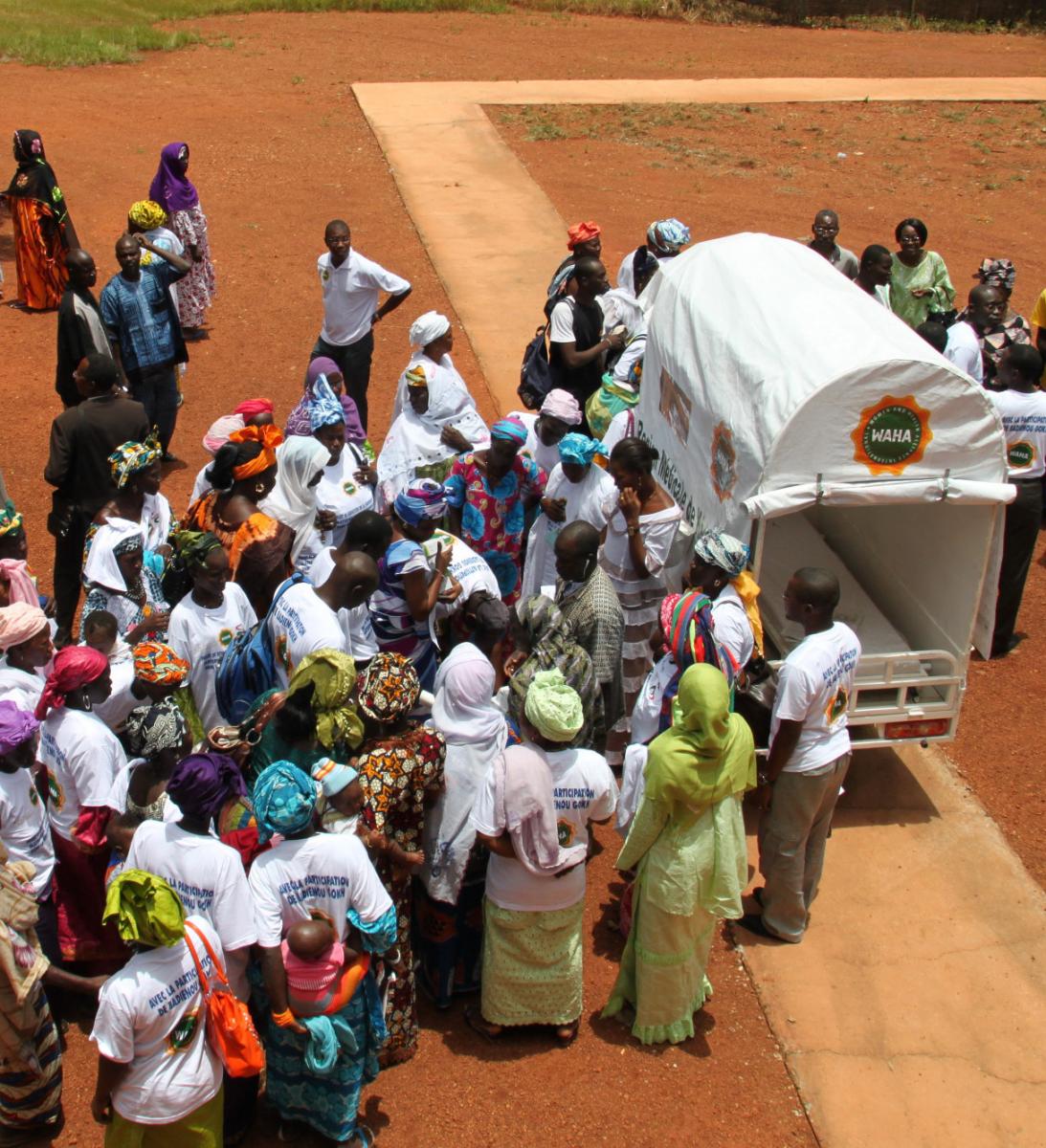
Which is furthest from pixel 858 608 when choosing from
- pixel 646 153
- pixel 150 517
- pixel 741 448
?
pixel 646 153

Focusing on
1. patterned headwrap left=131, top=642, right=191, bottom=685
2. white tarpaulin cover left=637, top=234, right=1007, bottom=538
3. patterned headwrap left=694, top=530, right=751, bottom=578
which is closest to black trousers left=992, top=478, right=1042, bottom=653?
white tarpaulin cover left=637, top=234, right=1007, bottom=538

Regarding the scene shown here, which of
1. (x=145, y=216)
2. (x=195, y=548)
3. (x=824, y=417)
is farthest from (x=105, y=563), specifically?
(x=145, y=216)

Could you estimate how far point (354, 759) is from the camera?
5.01 m

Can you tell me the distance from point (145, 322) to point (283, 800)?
5.97 m

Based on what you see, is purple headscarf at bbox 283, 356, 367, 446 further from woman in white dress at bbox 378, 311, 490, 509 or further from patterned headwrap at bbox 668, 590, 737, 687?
patterned headwrap at bbox 668, 590, 737, 687

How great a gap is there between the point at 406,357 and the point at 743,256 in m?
5.07

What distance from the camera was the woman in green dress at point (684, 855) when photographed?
16.2ft

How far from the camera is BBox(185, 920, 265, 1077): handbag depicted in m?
4.18

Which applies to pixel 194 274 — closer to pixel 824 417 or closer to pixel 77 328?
pixel 77 328

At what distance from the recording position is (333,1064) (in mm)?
4602

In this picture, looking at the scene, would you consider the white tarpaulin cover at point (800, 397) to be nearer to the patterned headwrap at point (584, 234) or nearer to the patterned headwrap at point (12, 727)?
the patterned headwrap at point (584, 234)

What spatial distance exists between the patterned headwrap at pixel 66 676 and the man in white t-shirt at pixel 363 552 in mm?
1200

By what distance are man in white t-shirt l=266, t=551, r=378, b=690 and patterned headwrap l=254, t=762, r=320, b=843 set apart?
1.09 m

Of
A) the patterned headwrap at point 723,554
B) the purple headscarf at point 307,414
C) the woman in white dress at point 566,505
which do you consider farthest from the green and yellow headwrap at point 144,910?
the purple headscarf at point 307,414
